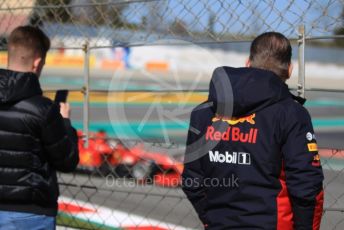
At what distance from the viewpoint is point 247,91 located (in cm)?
274

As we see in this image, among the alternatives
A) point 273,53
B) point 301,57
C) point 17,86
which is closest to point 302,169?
point 273,53

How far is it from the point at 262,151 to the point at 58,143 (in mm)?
1067

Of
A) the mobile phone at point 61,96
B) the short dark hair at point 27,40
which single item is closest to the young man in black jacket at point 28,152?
the short dark hair at point 27,40

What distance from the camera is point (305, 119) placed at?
2654mm

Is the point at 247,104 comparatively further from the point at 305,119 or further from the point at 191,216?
the point at 191,216

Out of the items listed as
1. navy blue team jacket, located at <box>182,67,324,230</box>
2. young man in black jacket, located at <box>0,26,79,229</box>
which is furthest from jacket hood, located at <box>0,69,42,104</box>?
navy blue team jacket, located at <box>182,67,324,230</box>

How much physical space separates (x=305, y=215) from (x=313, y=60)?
24323mm

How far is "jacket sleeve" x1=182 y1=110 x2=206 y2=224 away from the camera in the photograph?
2.98 meters

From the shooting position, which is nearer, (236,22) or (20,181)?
(20,181)

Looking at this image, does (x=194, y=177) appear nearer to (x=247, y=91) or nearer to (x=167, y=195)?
(x=247, y=91)

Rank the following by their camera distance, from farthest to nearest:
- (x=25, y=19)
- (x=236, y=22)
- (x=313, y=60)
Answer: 1. (x=313, y=60)
2. (x=25, y=19)
3. (x=236, y=22)

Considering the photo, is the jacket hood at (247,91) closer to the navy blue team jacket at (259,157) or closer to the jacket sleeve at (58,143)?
the navy blue team jacket at (259,157)

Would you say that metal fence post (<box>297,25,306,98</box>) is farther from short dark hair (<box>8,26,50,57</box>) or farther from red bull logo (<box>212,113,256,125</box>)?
short dark hair (<box>8,26,50,57</box>)

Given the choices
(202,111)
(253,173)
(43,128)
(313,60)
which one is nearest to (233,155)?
(253,173)
